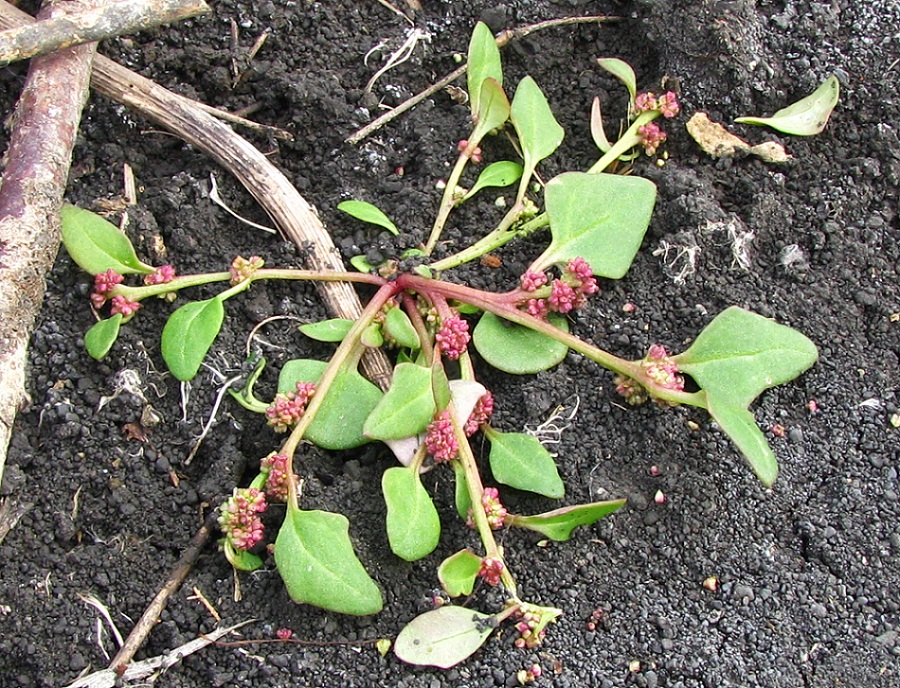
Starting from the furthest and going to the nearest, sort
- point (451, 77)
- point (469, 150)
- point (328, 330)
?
point (451, 77) → point (469, 150) → point (328, 330)

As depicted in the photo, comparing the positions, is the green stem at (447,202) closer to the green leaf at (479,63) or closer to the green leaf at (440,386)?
the green leaf at (479,63)

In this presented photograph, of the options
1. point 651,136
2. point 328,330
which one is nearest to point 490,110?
point 651,136

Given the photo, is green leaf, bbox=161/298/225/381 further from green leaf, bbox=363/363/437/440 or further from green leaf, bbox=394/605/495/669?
green leaf, bbox=394/605/495/669

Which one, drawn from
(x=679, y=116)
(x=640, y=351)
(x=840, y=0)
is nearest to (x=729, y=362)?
(x=640, y=351)

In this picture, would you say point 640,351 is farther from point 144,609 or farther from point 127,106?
point 127,106

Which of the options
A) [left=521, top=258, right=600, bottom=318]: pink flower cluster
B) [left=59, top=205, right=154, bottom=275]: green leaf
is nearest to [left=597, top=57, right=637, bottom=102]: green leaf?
[left=521, top=258, right=600, bottom=318]: pink flower cluster

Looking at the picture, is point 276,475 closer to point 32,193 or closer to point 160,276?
point 160,276

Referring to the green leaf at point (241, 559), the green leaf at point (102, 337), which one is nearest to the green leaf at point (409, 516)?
the green leaf at point (241, 559)
